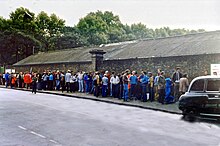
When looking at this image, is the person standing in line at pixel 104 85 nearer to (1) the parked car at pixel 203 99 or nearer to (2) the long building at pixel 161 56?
(2) the long building at pixel 161 56

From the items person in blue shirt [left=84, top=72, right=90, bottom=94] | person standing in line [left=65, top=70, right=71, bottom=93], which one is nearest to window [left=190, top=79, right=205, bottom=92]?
person in blue shirt [left=84, top=72, right=90, bottom=94]

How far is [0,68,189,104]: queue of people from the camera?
17.7m

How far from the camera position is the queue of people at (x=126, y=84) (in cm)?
1772

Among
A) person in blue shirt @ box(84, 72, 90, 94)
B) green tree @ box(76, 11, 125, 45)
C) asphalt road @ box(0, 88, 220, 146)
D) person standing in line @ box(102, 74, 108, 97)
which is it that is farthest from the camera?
green tree @ box(76, 11, 125, 45)

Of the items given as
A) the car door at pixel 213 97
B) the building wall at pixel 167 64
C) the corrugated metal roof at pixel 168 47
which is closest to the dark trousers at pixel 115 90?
the building wall at pixel 167 64

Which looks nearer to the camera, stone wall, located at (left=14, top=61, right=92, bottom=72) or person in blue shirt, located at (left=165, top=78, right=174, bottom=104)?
person in blue shirt, located at (left=165, top=78, right=174, bottom=104)

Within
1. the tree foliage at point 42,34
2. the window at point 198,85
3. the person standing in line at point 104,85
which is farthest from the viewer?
the tree foliage at point 42,34

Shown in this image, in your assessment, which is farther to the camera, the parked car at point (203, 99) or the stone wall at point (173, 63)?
the stone wall at point (173, 63)

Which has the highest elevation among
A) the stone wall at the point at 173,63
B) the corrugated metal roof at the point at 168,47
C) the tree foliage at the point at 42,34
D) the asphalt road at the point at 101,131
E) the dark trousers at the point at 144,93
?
the tree foliage at the point at 42,34

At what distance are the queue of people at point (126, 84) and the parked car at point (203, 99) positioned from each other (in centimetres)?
388

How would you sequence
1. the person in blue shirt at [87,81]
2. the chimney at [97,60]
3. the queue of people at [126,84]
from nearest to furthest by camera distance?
1. the queue of people at [126,84]
2. the person in blue shirt at [87,81]
3. the chimney at [97,60]

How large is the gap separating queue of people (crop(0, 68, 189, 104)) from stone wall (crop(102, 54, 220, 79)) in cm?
101

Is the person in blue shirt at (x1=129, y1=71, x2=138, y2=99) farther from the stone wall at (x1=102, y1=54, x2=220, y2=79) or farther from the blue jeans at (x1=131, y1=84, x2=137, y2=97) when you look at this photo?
the stone wall at (x1=102, y1=54, x2=220, y2=79)

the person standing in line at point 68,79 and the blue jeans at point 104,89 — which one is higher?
the person standing in line at point 68,79
